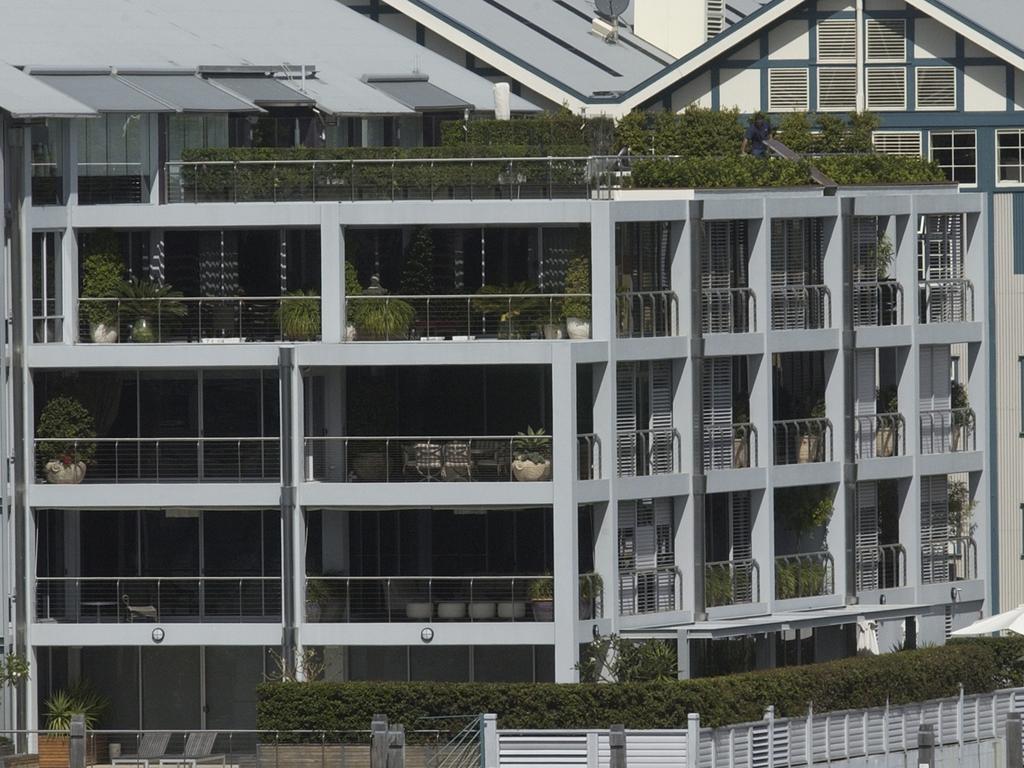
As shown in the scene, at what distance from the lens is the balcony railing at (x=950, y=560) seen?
71.2m

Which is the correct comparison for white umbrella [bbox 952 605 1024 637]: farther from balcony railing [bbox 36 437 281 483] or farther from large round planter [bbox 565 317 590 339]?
balcony railing [bbox 36 437 281 483]

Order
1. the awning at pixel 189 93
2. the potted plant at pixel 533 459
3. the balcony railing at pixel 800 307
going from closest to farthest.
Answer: the potted plant at pixel 533 459 < the awning at pixel 189 93 < the balcony railing at pixel 800 307

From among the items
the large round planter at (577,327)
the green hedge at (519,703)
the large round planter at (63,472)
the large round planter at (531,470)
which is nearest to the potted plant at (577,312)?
the large round planter at (577,327)

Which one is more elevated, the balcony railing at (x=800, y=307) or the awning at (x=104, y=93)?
the awning at (x=104, y=93)

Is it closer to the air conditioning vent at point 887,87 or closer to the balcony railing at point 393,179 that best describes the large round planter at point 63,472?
the balcony railing at point 393,179

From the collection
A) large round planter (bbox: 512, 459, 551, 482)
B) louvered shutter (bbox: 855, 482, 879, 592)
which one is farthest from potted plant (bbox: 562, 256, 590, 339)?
louvered shutter (bbox: 855, 482, 879, 592)

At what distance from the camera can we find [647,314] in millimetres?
64875

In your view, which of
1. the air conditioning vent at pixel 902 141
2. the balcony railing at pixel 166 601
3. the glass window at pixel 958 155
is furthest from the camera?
the air conditioning vent at pixel 902 141

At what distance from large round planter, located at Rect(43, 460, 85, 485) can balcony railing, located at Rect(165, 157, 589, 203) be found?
5.56m

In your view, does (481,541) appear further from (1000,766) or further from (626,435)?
(1000,766)

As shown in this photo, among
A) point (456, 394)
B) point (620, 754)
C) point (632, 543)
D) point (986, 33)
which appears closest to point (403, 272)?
point (456, 394)

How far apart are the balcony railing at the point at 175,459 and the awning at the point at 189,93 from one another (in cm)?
638

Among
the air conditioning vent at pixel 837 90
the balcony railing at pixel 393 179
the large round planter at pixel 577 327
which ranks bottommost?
the large round planter at pixel 577 327

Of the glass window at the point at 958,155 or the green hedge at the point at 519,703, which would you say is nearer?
the green hedge at the point at 519,703
